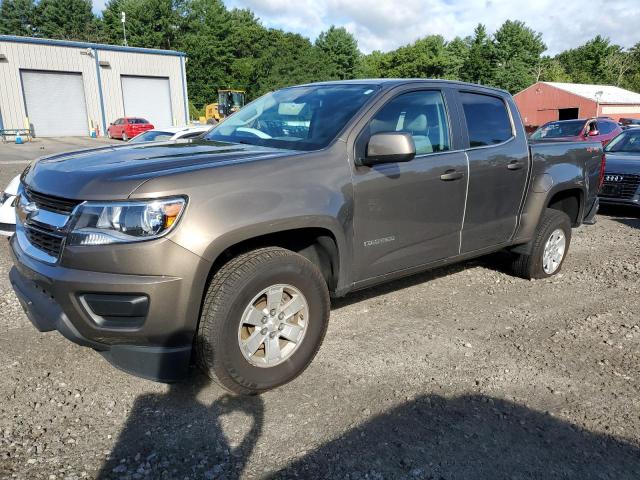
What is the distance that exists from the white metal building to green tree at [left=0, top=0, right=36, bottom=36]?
146ft

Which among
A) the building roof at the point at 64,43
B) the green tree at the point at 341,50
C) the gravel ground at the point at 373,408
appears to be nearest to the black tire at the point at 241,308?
the gravel ground at the point at 373,408

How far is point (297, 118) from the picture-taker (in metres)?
3.87

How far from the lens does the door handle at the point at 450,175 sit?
12.8ft

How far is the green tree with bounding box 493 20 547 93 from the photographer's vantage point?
70062mm

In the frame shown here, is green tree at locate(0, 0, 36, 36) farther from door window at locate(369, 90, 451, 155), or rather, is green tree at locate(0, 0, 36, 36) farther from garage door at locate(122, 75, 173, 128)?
door window at locate(369, 90, 451, 155)

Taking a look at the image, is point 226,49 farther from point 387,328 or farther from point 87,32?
point 387,328

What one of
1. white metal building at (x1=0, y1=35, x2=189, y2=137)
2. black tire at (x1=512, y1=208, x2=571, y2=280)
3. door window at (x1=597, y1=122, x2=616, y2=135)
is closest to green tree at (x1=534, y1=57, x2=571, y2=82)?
white metal building at (x1=0, y1=35, x2=189, y2=137)

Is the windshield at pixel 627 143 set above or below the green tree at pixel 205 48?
below

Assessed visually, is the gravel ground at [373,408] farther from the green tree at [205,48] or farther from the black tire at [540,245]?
the green tree at [205,48]

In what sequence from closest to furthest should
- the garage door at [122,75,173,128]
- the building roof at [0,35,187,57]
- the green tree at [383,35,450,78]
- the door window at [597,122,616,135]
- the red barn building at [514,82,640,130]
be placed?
1. the door window at [597,122,616,135]
2. the building roof at [0,35,187,57]
3. the garage door at [122,75,173,128]
4. the red barn building at [514,82,640,130]
5. the green tree at [383,35,450,78]

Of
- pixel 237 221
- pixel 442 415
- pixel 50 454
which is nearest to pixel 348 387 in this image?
pixel 442 415

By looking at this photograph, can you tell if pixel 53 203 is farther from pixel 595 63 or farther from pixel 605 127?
pixel 595 63

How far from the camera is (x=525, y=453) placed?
2615mm

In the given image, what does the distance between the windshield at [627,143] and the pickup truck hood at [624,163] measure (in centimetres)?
36
